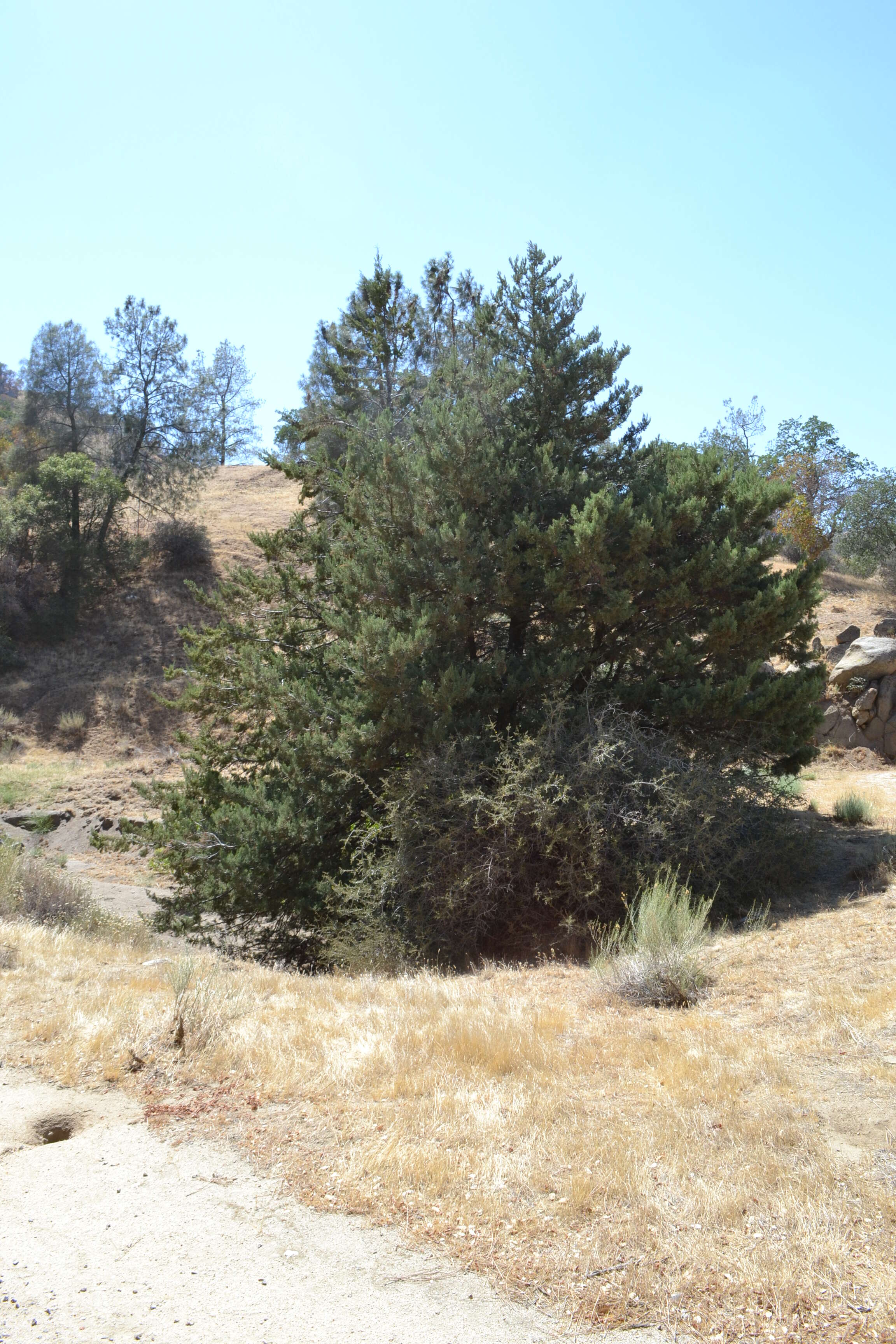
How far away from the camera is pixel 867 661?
76.2ft

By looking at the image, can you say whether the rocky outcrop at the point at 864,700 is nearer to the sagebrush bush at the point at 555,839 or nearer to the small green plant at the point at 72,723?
the sagebrush bush at the point at 555,839

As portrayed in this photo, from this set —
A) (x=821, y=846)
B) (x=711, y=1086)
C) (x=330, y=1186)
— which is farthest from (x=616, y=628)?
(x=330, y=1186)

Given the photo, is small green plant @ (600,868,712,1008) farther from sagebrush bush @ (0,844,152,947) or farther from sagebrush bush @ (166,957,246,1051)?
sagebrush bush @ (0,844,152,947)

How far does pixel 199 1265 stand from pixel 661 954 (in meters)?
4.76

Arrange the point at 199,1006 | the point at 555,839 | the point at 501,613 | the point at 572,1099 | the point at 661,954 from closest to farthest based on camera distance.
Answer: the point at 572,1099, the point at 199,1006, the point at 661,954, the point at 555,839, the point at 501,613

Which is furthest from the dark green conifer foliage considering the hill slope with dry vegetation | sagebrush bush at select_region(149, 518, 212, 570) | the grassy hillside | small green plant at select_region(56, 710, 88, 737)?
sagebrush bush at select_region(149, 518, 212, 570)

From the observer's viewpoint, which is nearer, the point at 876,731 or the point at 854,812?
the point at 854,812

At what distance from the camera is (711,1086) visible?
5.01 m

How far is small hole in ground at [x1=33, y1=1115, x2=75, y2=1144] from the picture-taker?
4629 millimetres

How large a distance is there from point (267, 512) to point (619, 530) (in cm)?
3850

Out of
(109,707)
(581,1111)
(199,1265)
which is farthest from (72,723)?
(199,1265)

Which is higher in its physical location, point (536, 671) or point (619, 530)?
point (619, 530)

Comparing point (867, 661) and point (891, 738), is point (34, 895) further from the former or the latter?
point (867, 661)

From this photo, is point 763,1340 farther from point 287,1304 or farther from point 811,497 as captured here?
point 811,497
